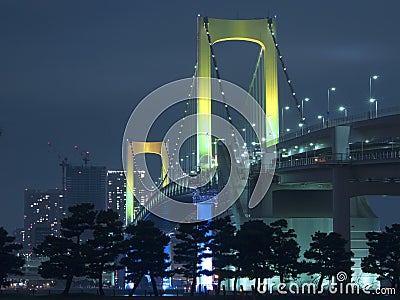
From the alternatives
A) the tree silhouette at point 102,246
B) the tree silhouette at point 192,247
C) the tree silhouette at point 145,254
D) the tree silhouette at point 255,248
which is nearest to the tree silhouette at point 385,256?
the tree silhouette at point 255,248

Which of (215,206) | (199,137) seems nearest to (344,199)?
(215,206)

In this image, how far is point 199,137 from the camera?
7531cm

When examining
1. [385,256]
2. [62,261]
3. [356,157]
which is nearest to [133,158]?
[356,157]

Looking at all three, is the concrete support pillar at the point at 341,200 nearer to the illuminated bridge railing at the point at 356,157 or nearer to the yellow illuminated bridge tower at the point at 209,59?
the illuminated bridge railing at the point at 356,157

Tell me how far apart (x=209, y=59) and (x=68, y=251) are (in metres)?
37.8

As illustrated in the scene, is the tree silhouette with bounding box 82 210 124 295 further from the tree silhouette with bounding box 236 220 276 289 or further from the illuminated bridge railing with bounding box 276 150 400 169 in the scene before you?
the illuminated bridge railing with bounding box 276 150 400 169

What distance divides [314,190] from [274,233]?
15.8 meters

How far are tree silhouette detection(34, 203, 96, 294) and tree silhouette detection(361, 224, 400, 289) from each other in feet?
46.0

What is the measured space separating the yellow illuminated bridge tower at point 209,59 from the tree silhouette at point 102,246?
23.9m

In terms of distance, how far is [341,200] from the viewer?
47250 millimetres

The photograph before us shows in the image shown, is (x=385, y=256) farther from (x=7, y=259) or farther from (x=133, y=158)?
(x=133, y=158)

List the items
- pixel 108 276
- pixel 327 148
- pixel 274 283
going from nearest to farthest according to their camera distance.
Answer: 1. pixel 274 283
2. pixel 327 148
3. pixel 108 276

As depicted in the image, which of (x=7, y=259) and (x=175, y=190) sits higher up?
(x=175, y=190)

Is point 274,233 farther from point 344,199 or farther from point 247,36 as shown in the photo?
point 247,36
